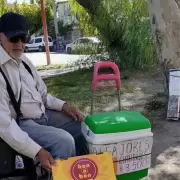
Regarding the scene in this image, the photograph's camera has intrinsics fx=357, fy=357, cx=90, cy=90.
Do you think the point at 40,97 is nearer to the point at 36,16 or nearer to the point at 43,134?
the point at 43,134

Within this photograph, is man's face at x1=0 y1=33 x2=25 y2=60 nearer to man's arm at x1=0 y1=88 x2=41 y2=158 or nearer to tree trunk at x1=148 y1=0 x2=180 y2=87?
man's arm at x1=0 y1=88 x2=41 y2=158

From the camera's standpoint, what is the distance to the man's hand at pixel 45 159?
220cm

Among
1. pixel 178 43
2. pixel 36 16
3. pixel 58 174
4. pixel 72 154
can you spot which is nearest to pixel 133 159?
pixel 72 154

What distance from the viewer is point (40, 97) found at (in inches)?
107

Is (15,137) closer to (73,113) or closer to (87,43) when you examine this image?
(73,113)

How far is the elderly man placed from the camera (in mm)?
2258

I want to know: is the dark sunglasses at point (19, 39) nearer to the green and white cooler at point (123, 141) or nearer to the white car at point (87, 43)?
the green and white cooler at point (123, 141)

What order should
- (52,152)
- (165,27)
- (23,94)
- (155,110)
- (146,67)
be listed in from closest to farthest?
1. (52,152)
2. (23,94)
3. (165,27)
4. (155,110)
5. (146,67)

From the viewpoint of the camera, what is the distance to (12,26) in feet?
7.93

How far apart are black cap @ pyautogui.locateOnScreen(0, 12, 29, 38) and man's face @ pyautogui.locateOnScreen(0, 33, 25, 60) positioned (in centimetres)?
4

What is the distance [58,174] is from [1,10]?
78.3 ft

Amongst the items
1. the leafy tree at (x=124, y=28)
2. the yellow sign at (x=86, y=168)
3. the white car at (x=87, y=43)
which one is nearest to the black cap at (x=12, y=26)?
the yellow sign at (x=86, y=168)

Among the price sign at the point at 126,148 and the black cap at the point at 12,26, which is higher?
the black cap at the point at 12,26

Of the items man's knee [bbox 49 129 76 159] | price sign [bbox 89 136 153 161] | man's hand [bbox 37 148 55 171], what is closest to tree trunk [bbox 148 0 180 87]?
→ price sign [bbox 89 136 153 161]
